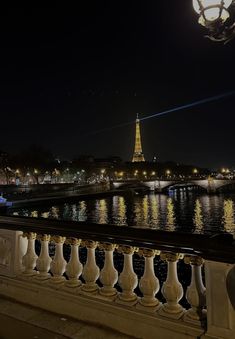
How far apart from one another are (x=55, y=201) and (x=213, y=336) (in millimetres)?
61761

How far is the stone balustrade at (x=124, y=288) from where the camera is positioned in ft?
10.9

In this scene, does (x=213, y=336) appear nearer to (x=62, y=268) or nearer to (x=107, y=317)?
(x=107, y=317)

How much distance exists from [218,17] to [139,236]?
3904 millimetres

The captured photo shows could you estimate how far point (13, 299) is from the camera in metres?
4.93

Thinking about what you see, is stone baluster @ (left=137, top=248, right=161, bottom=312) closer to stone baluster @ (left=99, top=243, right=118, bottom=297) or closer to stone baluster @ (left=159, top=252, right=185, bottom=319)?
stone baluster @ (left=159, top=252, right=185, bottom=319)

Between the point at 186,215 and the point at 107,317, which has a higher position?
the point at 107,317

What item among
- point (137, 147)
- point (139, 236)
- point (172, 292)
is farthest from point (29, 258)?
point (137, 147)

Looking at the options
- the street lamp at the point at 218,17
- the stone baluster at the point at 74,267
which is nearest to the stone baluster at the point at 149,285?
the stone baluster at the point at 74,267

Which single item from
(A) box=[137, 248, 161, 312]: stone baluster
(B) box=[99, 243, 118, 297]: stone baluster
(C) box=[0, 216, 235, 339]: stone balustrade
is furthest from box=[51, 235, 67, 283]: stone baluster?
(A) box=[137, 248, 161, 312]: stone baluster

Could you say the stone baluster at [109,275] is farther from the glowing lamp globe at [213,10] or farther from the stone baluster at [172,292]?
the glowing lamp globe at [213,10]

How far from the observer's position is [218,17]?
538 cm

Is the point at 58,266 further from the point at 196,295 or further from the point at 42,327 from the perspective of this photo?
the point at 196,295

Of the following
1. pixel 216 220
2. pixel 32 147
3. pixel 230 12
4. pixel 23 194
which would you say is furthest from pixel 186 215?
pixel 32 147

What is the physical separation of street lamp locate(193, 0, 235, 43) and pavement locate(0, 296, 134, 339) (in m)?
4.90
